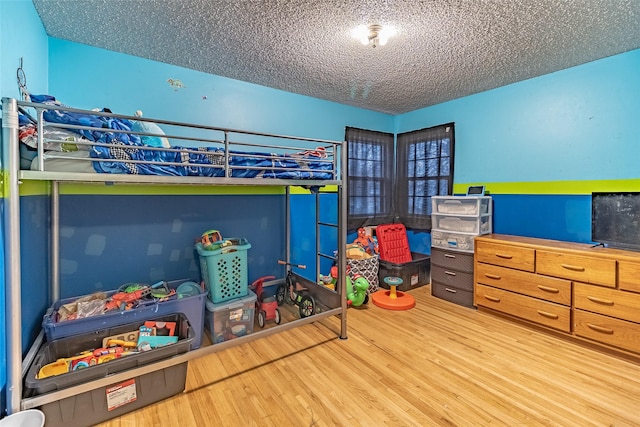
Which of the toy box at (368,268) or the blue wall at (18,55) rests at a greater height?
the blue wall at (18,55)

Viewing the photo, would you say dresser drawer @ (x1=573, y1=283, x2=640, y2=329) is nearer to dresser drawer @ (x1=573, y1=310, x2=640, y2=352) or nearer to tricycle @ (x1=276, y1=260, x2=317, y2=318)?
dresser drawer @ (x1=573, y1=310, x2=640, y2=352)

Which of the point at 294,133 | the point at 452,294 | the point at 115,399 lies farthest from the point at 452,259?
the point at 115,399

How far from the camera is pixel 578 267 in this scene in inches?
88.0

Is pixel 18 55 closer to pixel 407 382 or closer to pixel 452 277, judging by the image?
pixel 407 382

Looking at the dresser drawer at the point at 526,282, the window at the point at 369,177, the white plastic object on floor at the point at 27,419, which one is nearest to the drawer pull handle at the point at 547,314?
the dresser drawer at the point at 526,282

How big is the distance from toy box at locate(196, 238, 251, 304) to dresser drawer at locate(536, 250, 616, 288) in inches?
97.0

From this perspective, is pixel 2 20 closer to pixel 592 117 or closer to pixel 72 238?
pixel 72 238

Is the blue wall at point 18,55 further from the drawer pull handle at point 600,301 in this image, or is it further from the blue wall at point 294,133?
the drawer pull handle at point 600,301

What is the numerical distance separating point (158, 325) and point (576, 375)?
272cm

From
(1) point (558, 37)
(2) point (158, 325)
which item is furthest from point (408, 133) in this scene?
(2) point (158, 325)

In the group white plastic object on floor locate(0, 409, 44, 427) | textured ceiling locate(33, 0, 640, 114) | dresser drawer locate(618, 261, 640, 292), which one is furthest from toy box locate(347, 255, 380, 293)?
white plastic object on floor locate(0, 409, 44, 427)

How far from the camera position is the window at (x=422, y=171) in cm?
365

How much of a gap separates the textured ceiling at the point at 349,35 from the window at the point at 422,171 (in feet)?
3.01

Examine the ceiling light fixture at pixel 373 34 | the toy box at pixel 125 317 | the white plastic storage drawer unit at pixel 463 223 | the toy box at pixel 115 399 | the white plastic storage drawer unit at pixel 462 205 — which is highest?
the ceiling light fixture at pixel 373 34
